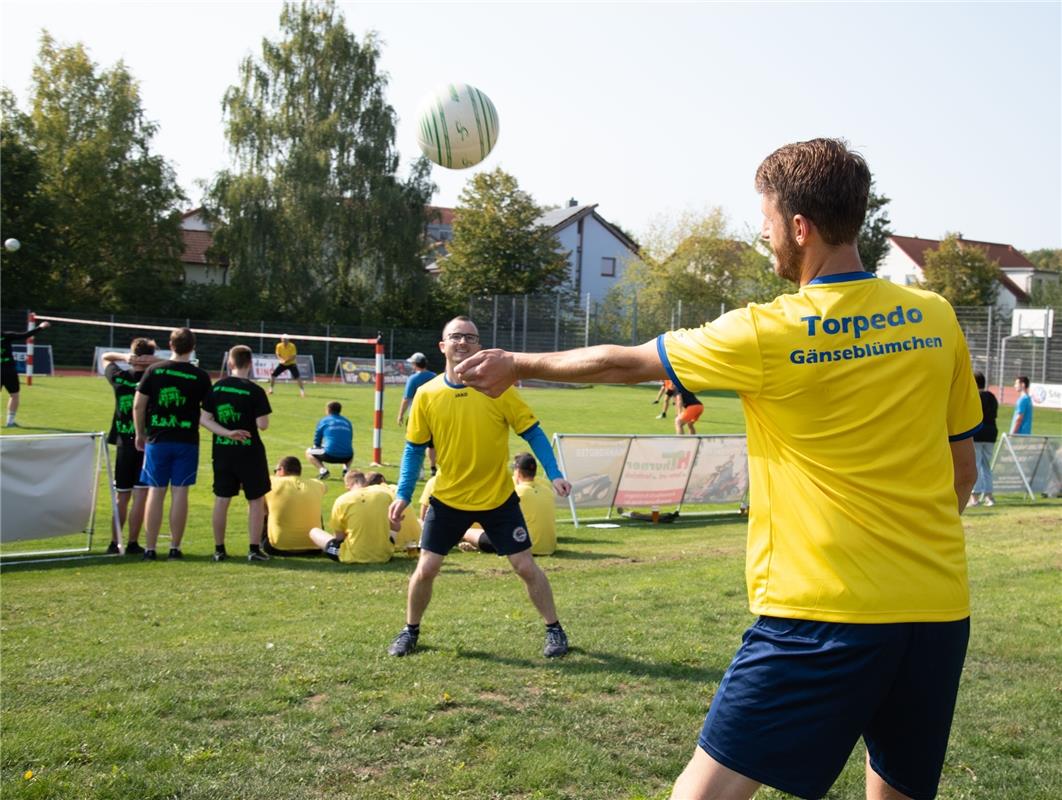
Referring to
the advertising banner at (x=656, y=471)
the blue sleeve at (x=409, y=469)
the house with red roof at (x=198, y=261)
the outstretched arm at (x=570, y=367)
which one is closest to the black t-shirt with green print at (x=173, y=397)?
the blue sleeve at (x=409, y=469)

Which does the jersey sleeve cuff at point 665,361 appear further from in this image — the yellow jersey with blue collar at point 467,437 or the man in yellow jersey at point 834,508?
the yellow jersey with blue collar at point 467,437

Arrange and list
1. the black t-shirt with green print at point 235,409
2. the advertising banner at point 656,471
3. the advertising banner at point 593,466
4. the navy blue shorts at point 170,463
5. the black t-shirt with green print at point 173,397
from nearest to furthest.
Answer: the black t-shirt with green print at point 173,397, the navy blue shorts at point 170,463, the black t-shirt with green print at point 235,409, the advertising banner at point 593,466, the advertising banner at point 656,471

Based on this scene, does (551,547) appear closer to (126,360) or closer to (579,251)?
(126,360)

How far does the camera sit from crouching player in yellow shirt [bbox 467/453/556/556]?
11055 millimetres

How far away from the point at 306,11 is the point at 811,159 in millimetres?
52491

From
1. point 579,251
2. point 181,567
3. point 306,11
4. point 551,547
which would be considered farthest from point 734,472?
point 579,251

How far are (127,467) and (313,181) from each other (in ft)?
132

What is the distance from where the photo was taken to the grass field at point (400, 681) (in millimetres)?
4371

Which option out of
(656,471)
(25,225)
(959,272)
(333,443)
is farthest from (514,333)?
(656,471)

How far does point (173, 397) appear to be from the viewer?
33.3 feet

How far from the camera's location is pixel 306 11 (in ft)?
165

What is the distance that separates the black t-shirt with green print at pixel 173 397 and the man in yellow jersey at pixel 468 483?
4.13 m

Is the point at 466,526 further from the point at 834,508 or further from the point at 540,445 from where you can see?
the point at 834,508

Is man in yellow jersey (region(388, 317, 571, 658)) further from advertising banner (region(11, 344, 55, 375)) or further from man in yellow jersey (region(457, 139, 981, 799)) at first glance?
advertising banner (region(11, 344, 55, 375))
